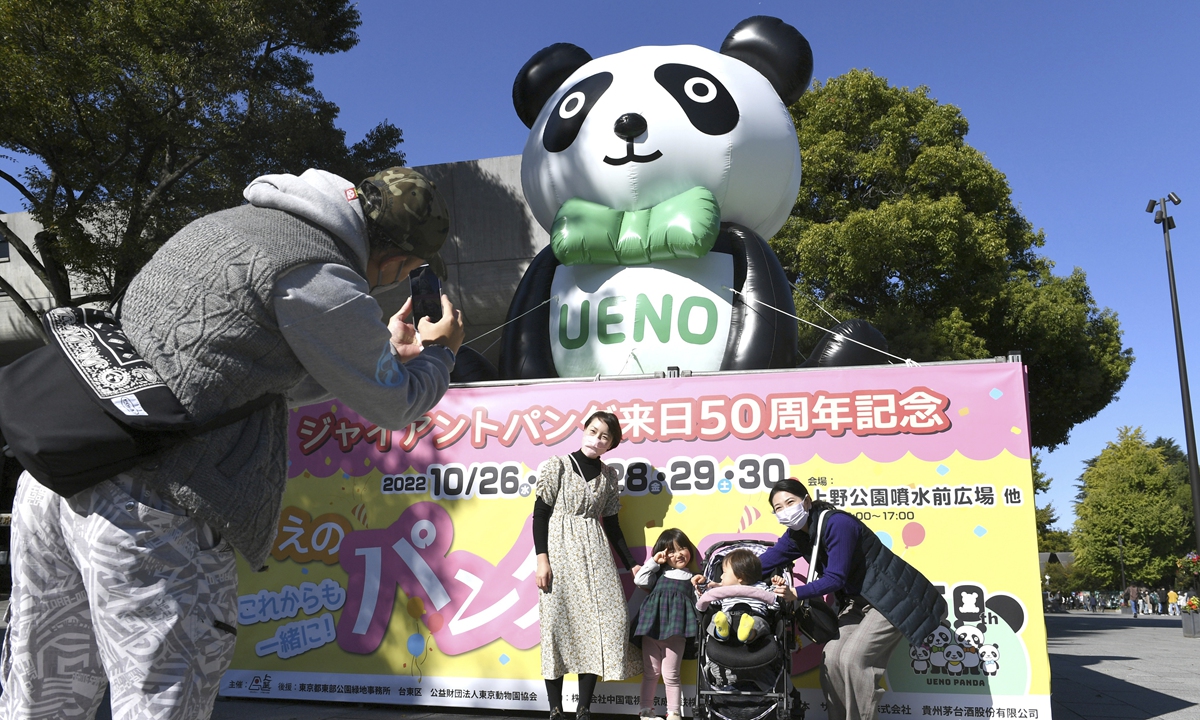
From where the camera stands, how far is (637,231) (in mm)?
6547

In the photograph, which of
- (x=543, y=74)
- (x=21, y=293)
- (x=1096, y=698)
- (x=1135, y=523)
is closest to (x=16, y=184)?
(x=21, y=293)

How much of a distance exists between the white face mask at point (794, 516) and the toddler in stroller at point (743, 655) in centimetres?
35

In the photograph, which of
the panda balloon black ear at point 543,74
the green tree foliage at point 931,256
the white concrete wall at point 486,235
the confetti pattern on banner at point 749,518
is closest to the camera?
the confetti pattern on banner at point 749,518

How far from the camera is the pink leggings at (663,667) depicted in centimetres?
446

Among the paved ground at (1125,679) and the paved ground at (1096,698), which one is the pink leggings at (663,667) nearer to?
the paved ground at (1096,698)

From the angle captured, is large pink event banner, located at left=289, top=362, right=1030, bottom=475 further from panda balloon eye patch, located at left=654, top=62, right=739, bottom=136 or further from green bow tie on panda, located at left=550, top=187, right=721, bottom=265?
panda balloon eye patch, located at left=654, top=62, right=739, bottom=136

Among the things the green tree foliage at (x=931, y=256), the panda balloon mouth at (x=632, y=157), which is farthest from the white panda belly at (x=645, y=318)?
the green tree foliage at (x=931, y=256)

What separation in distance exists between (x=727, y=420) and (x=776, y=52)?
408 cm

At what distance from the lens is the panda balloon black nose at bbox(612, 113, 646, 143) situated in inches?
258

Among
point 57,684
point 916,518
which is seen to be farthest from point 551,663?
point 57,684

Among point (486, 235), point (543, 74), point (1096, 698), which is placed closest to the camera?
point (1096, 698)

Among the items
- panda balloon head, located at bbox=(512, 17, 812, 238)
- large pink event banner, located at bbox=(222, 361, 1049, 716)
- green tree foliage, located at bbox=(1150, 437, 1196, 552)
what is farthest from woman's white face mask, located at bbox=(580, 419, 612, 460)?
green tree foliage, located at bbox=(1150, 437, 1196, 552)

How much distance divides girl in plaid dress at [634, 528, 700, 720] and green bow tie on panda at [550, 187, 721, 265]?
2.42 m

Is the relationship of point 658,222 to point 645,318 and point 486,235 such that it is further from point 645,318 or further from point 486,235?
point 486,235
